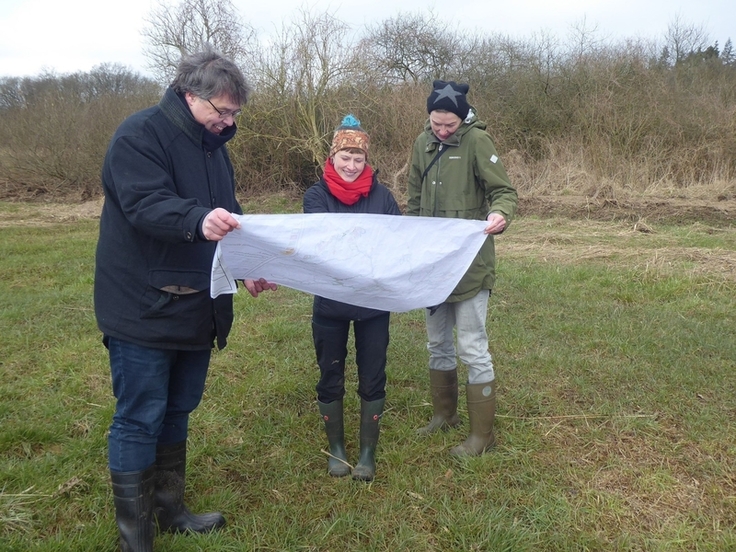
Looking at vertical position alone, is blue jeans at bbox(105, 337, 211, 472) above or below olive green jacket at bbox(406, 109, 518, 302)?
below

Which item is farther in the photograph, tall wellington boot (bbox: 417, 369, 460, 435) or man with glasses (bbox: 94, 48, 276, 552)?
tall wellington boot (bbox: 417, 369, 460, 435)

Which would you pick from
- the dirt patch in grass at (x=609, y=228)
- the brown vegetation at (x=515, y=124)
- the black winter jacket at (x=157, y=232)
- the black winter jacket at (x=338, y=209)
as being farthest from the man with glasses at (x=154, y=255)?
the brown vegetation at (x=515, y=124)

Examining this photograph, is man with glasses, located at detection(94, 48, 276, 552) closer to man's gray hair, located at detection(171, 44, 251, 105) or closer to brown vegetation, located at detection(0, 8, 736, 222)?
man's gray hair, located at detection(171, 44, 251, 105)

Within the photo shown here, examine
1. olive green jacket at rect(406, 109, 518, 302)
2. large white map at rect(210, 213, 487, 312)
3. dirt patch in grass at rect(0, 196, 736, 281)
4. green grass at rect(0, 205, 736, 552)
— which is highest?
olive green jacket at rect(406, 109, 518, 302)

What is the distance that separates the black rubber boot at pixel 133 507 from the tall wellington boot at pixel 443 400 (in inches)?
69.8

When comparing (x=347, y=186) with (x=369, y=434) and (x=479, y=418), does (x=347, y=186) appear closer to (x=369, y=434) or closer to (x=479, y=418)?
(x=369, y=434)

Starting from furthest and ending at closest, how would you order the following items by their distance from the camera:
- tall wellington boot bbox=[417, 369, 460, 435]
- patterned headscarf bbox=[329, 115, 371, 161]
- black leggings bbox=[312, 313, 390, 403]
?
tall wellington boot bbox=[417, 369, 460, 435] → black leggings bbox=[312, 313, 390, 403] → patterned headscarf bbox=[329, 115, 371, 161]

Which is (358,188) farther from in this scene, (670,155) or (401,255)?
(670,155)

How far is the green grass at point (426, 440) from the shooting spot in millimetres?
2830

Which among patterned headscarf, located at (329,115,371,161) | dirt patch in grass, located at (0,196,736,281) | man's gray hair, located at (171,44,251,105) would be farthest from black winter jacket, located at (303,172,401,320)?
dirt patch in grass, located at (0,196,736,281)

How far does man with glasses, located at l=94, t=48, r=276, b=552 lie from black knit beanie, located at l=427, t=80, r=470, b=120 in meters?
1.18

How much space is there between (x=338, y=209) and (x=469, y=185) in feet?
2.65

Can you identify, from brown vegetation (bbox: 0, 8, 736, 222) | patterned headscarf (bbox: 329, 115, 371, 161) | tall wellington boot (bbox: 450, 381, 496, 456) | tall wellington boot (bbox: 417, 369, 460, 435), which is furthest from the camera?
brown vegetation (bbox: 0, 8, 736, 222)

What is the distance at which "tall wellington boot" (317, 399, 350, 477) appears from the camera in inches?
132
